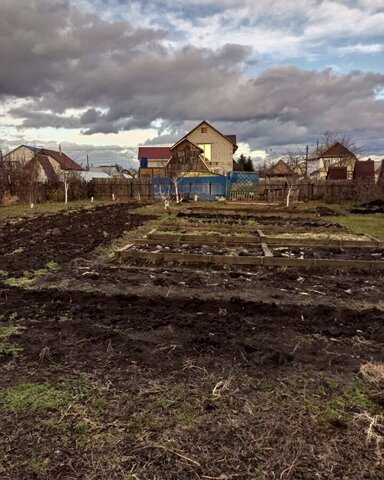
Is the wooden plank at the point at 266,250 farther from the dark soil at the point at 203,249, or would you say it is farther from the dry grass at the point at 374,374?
the dry grass at the point at 374,374

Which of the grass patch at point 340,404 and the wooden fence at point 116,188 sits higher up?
the wooden fence at point 116,188

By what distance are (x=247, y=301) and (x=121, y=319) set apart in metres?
1.64

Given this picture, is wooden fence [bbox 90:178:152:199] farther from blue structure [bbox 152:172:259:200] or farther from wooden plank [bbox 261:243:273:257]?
wooden plank [bbox 261:243:273:257]

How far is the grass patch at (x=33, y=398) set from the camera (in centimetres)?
273

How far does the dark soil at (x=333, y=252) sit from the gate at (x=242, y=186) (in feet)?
64.5

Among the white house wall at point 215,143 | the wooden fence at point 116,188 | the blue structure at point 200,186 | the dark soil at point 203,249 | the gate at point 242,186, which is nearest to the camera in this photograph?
the dark soil at point 203,249

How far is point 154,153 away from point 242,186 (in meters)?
28.0

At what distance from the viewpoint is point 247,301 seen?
16.9 feet

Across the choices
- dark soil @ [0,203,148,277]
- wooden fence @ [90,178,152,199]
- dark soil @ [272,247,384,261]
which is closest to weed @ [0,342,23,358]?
dark soil @ [0,203,148,277]

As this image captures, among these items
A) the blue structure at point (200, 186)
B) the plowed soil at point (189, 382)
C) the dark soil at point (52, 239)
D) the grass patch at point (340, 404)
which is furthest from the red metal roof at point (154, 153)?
the grass patch at point (340, 404)

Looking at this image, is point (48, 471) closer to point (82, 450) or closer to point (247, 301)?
point (82, 450)

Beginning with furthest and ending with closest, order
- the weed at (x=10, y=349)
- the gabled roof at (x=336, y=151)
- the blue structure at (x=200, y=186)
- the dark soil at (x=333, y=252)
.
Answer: the gabled roof at (x=336, y=151), the blue structure at (x=200, y=186), the dark soil at (x=333, y=252), the weed at (x=10, y=349)

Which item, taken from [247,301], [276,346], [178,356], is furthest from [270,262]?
[178,356]

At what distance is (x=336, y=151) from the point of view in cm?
5278
